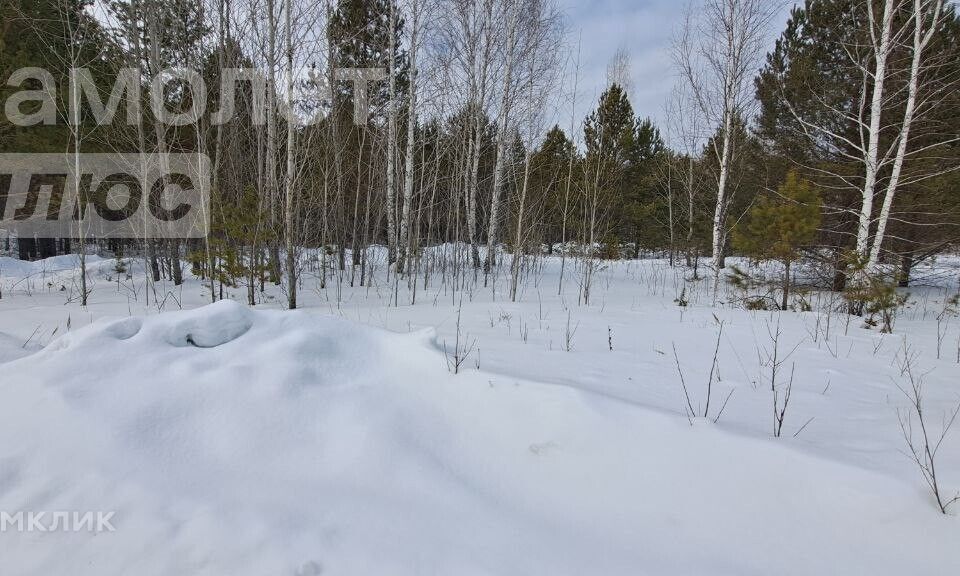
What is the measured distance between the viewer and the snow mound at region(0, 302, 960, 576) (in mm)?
1052

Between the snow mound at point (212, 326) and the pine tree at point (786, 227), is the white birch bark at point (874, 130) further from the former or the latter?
the snow mound at point (212, 326)

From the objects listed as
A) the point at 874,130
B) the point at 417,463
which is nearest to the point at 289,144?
the point at 417,463

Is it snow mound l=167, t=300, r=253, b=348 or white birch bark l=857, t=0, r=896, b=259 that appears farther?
white birch bark l=857, t=0, r=896, b=259

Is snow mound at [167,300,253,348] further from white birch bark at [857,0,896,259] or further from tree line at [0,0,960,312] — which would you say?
white birch bark at [857,0,896,259]

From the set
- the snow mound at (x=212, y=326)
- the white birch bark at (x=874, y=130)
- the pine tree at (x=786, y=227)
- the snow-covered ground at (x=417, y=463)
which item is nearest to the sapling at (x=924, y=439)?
the snow-covered ground at (x=417, y=463)

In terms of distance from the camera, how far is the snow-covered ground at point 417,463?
3.49 feet

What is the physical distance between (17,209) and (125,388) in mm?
12518

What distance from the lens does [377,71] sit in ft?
29.6

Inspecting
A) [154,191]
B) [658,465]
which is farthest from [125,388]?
[154,191]

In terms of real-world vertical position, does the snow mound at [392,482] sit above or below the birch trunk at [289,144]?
below

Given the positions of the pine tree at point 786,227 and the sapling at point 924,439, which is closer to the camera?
the sapling at point 924,439

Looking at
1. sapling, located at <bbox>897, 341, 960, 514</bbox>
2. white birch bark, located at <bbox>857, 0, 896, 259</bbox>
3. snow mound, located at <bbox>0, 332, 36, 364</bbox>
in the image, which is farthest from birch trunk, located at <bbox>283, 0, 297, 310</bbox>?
white birch bark, located at <bbox>857, 0, 896, 259</bbox>

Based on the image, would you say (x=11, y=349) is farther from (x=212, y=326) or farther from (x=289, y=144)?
(x=289, y=144)

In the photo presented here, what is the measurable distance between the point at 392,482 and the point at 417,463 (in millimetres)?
124
